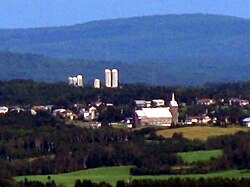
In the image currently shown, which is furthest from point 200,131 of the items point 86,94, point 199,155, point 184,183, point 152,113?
point 86,94

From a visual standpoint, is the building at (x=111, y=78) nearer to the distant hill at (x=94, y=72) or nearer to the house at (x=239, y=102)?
the house at (x=239, y=102)

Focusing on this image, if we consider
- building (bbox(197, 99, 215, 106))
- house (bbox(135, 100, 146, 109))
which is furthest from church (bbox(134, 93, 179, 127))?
house (bbox(135, 100, 146, 109))

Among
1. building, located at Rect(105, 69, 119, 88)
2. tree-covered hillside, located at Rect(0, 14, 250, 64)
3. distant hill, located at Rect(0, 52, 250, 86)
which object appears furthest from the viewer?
tree-covered hillside, located at Rect(0, 14, 250, 64)

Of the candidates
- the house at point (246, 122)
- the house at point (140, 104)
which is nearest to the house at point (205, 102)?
the house at point (140, 104)

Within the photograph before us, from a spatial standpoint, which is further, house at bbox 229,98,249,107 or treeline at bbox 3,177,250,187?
house at bbox 229,98,249,107

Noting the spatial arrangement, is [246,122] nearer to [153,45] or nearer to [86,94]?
[86,94]

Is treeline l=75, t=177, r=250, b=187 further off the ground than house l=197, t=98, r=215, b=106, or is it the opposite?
house l=197, t=98, r=215, b=106

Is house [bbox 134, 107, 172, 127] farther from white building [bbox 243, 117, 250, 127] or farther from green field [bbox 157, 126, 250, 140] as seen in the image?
green field [bbox 157, 126, 250, 140]
